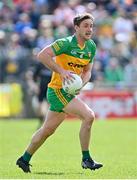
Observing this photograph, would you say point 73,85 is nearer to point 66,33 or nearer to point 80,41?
point 80,41

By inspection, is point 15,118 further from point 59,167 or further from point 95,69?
point 59,167

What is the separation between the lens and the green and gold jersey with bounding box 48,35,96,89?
11.0 metres

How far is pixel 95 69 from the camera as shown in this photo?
26.5 m

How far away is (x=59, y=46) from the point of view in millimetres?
10938

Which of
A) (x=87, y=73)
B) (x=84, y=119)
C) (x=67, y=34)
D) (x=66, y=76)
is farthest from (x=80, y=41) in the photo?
(x=67, y=34)

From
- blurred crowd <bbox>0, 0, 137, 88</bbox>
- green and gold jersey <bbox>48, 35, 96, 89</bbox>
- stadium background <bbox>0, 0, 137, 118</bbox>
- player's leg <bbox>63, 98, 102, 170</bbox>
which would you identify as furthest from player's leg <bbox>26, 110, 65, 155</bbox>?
blurred crowd <bbox>0, 0, 137, 88</bbox>

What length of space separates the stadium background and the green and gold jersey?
558 inches

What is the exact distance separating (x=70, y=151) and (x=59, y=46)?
5.04m

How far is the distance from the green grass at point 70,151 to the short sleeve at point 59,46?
1769 mm

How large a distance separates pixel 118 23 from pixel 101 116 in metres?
4.62

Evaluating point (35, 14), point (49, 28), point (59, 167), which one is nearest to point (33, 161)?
point (59, 167)

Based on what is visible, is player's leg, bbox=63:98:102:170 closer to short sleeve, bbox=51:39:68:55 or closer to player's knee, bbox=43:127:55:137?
player's knee, bbox=43:127:55:137

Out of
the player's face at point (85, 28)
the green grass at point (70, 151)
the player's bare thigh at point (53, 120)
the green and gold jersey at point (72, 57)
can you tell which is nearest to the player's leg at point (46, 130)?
the player's bare thigh at point (53, 120)

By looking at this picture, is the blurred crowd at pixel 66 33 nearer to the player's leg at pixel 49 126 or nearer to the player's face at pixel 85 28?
the player's leg at pixel 49 126
